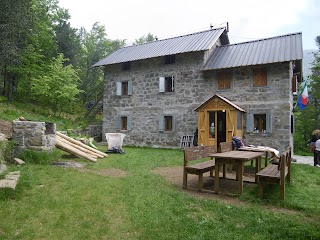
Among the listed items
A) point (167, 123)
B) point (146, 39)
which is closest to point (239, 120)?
point (167, 123)

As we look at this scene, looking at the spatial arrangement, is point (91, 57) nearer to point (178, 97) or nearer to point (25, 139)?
point (178, 97)

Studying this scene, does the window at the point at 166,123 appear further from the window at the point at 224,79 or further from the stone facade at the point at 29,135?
the stone facade at the point at 29,135

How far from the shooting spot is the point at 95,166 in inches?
318

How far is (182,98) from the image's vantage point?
15312mm

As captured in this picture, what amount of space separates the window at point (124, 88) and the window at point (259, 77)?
8013 mm

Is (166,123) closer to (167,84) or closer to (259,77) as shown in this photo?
(167,84)

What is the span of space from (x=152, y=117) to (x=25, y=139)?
31.0 ft

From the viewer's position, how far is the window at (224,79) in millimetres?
14008

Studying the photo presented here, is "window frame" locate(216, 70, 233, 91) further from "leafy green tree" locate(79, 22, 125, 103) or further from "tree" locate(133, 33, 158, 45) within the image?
"tree" locate(133, 33, 158, 45)

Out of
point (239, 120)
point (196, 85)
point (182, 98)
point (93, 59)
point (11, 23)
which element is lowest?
point (239, 120)

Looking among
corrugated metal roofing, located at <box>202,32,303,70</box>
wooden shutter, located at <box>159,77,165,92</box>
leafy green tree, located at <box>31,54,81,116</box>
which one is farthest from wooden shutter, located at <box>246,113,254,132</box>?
leafy green tree, located at <box>31,54,81,116</box>

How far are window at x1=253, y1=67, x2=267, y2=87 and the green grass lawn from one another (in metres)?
8.06

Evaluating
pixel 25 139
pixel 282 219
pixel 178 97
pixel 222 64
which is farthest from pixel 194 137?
pixel 282 219

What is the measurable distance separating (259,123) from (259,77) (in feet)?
7.93
